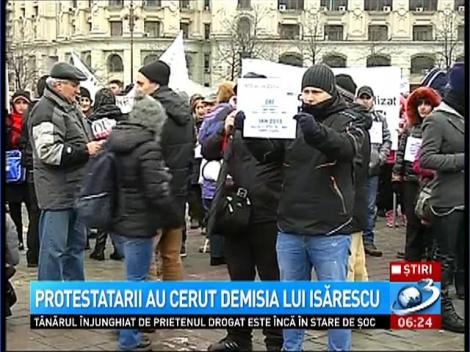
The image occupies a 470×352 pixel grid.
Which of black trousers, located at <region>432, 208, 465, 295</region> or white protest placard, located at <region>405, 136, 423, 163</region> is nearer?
black trousers, located at <region>432, 208, 465, 295</region>

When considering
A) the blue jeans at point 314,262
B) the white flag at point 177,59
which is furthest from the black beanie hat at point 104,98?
the blue jeans at point 314,262

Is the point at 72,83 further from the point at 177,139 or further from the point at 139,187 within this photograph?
the point at 139,187

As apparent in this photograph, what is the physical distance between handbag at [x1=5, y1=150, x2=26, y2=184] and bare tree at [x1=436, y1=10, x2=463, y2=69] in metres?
1.72

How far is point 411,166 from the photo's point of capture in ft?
15.0

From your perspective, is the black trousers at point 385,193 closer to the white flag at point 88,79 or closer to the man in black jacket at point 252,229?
the man in black jacket at point 252,229

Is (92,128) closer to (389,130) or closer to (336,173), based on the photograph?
(336,173)

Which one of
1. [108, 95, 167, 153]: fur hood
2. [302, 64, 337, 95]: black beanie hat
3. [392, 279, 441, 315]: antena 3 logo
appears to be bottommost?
[392, 279, 441, 315]: antena 3 logo

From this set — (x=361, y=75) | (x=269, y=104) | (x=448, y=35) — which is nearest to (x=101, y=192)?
(x=269, y=104)

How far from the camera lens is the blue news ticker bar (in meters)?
2.96

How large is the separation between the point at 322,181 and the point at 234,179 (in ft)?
1.56

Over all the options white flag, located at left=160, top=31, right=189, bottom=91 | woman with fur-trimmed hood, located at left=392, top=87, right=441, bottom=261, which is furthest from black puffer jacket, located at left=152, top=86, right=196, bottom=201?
woman with fur-trimmed hood, located at left=392, top=87, right=441, bottom=261

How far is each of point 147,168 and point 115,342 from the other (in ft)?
2.16

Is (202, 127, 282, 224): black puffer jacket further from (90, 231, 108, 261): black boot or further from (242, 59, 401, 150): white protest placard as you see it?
(90, 231, 108, 261): black boot

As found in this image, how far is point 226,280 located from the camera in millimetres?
3100
